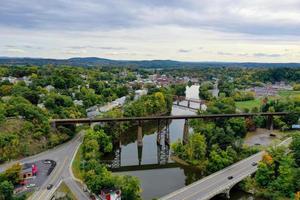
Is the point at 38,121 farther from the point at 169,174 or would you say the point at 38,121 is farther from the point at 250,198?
the point at 250,198

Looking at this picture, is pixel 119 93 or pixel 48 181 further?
pixel 119 93

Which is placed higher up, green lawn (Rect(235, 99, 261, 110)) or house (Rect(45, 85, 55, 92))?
house (Rect(45, 85, 55, 92))

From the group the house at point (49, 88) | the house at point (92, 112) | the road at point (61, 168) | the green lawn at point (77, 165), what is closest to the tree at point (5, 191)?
the road at point (61, 168)

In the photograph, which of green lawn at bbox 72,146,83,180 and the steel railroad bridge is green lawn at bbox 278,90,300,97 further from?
green lawn at bbox 72,146,83,180

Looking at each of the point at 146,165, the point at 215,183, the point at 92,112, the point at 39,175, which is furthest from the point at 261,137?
the point at 39,175

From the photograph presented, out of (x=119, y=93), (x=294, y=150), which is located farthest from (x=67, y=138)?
(x=119, y=93)

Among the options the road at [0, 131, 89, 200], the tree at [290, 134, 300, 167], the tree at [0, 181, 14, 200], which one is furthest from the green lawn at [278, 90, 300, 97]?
the tree at [0, 181, 14, 200]
